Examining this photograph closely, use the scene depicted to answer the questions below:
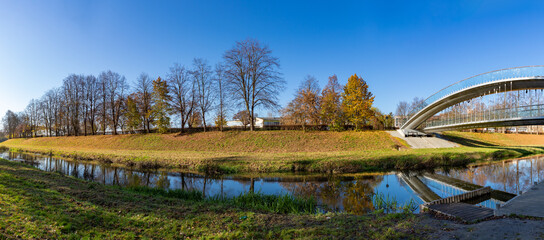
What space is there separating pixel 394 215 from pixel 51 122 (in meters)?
73.9

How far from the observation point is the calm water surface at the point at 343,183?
36.3 feet

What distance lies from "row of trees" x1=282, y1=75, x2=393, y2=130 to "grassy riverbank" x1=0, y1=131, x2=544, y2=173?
2616 millimetres

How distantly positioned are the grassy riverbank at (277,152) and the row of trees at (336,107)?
262 cm

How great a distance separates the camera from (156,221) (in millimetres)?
6461

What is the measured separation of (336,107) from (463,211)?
2965 centimetres

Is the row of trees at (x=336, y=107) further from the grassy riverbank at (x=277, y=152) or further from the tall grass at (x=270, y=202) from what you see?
the tall grass at (x=270, y=202)

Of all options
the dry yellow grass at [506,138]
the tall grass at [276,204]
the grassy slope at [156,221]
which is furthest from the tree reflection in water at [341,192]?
the dry yellow grass at [506,138]

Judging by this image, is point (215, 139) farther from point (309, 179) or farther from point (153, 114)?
point (309, 179)

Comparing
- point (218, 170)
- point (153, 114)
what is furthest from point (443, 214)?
point (153, 114)

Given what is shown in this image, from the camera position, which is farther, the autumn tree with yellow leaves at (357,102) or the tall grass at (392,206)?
the autumn tree with yellow leaves at (357,102)

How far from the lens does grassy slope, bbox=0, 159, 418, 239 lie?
5.51m

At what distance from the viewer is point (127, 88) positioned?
4625cm

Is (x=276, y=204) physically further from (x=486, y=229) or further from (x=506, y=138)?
(x=506, y=138)

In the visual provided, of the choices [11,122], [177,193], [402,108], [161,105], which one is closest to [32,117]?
[11,122]
